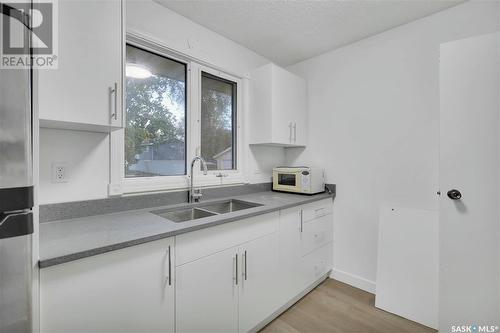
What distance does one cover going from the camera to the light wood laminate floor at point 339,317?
1726 mm

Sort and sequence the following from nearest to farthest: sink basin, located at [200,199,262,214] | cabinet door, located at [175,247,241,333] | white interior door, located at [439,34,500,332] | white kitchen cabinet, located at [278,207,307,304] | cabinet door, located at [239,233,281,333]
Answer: cabinet door, located at [175,247,241,333]
white interior door, located at [439,34,500,332]
cabinet door, located at [239,233,281,333]
white kitchen cabinet, located at [278,207,307,304]
sink basin, located at [200,199,262,214]

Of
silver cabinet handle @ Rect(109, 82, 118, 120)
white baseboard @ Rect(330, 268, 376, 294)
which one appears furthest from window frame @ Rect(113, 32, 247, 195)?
white baseboard @ Rect(330, 268, 376, 294)

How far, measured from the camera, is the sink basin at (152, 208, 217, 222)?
171 cm

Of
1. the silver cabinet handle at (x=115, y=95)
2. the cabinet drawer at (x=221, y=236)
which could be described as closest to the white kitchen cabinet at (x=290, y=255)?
the cabinet drawer at (x=221, y=236)

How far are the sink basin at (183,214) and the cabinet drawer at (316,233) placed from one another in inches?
35.7

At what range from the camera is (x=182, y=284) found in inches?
48.7

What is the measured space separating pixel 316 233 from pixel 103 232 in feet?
5.80

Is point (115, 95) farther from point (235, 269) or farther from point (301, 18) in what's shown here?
point (301, 18)

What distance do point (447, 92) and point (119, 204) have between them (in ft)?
7.61

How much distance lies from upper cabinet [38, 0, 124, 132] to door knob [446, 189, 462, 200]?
210 cm

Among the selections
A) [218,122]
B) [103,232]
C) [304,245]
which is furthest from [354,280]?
[103,232]

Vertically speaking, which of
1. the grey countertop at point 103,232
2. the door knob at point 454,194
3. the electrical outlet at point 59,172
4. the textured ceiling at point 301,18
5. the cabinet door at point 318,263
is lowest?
the cabinet door at point 318,263

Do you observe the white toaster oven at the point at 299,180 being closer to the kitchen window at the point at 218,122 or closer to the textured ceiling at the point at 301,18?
the kitchen window at the point at 218,122

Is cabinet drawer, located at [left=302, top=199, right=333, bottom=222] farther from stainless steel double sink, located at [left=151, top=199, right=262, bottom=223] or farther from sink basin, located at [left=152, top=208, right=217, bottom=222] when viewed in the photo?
sink basin, located at [left=152, top=208, right=217, bottom=222]
